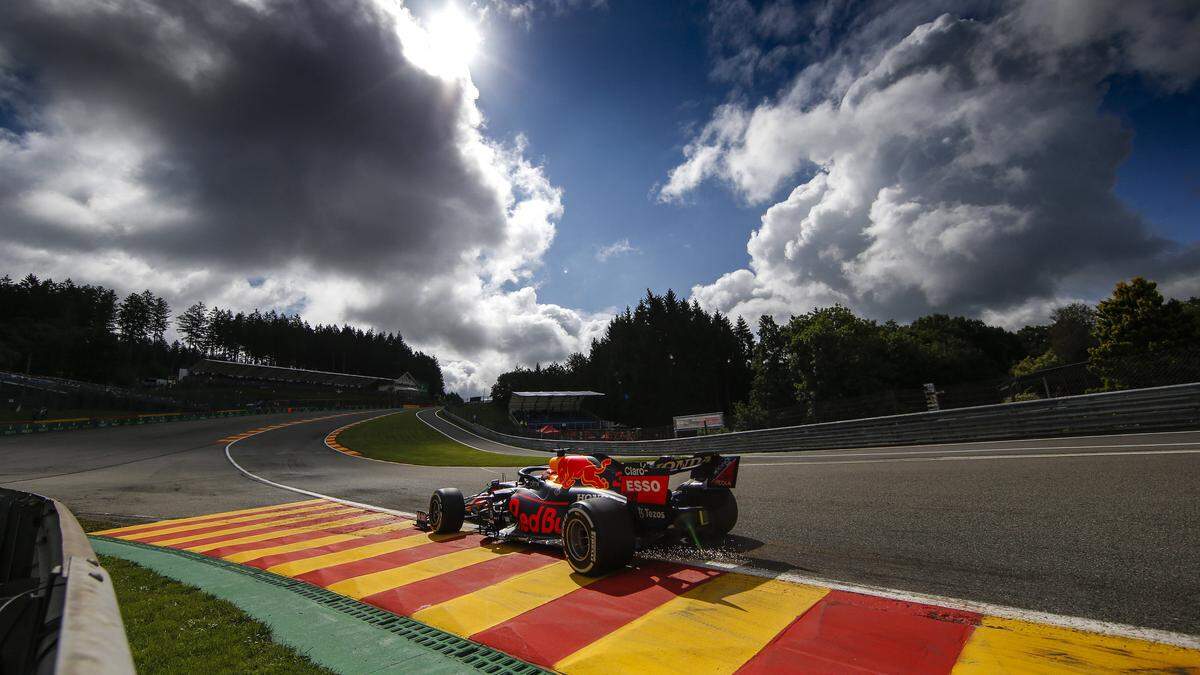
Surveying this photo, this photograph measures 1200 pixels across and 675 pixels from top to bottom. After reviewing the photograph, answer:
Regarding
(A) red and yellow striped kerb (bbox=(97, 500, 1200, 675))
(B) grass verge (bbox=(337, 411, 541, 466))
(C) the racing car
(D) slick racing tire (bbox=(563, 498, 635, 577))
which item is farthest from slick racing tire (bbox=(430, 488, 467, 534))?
(B) grass verge (bbox=(337, 411, 541, 466))

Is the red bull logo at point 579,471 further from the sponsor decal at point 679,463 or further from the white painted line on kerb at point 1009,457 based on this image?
the white painted line on kerb at point 1009,457

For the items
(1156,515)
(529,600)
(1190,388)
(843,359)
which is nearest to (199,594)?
(529,600)

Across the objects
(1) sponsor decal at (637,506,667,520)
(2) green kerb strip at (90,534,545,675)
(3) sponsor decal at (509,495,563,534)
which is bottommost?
(2) green kerb strip at (90,534,545,675)

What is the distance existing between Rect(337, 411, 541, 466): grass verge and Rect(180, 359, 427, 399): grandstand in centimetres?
5697

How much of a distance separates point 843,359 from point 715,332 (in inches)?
907

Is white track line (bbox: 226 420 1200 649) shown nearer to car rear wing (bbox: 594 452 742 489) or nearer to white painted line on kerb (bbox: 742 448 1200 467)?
car rear wing (bbox: 594 452 742 489)

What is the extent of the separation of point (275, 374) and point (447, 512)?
347 ft

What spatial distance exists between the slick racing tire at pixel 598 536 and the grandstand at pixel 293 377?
103076mm

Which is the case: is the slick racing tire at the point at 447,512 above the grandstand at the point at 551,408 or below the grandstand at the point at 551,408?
above

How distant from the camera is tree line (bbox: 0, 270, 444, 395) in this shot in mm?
70375

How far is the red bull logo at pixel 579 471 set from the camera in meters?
5.52

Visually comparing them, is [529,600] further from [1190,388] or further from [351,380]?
[351,380]

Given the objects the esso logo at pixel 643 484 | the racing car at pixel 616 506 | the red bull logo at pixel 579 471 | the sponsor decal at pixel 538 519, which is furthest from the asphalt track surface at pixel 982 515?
the sponsor decal at pixel 538 519

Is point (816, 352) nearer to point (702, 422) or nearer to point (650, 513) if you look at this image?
point (702, 422)
